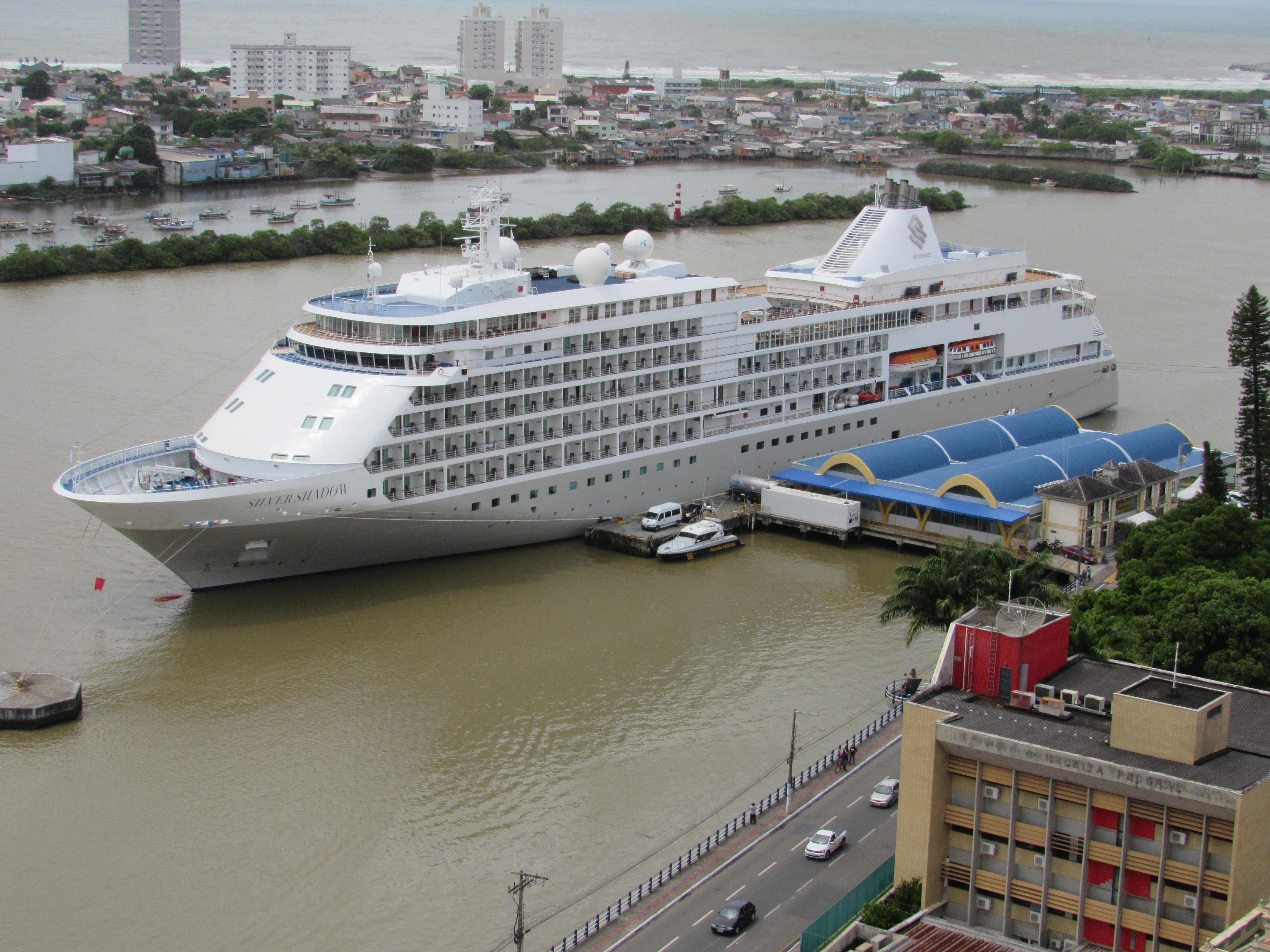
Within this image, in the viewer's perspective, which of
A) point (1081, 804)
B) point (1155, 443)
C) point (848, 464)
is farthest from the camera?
point (1155, 443)

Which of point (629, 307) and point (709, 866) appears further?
point (629, 307)

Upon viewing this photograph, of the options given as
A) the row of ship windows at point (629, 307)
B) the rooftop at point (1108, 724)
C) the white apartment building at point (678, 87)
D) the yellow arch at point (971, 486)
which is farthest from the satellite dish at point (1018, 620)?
the white apartment building at point (678, 87)

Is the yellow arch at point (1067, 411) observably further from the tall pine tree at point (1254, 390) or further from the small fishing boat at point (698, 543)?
the small fishing boat at point (698, 543)

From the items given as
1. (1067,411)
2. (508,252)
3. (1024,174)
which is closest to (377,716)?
(508,252)

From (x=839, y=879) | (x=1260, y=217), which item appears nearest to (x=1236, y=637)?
(x=839, y=879)

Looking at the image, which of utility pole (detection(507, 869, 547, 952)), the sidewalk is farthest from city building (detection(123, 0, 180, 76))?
utility pole (detection(507, 869, 547, 952))

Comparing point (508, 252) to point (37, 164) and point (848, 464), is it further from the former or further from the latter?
point (37, 164)

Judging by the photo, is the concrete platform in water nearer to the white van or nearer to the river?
the river

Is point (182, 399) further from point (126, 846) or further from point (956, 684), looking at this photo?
point (956, 684)
